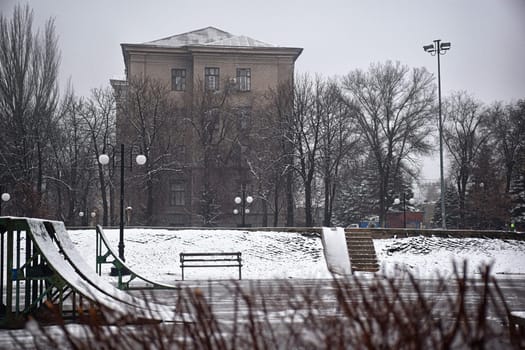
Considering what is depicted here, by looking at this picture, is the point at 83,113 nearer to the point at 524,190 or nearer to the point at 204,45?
the point at 204,45

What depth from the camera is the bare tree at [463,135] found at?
58000 mm

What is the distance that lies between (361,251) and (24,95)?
2868 centimetres

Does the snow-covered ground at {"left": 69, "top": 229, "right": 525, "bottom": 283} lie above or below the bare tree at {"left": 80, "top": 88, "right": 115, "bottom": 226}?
below

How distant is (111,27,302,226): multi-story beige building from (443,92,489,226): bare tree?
49.2 feet

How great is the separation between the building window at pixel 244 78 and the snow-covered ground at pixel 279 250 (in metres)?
27.3

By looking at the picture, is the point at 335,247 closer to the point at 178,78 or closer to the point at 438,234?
the point at 438,234


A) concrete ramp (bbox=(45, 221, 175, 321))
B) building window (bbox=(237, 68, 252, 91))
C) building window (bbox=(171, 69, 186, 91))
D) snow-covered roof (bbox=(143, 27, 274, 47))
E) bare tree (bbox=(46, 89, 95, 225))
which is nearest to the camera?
concrete ramp (bbox=(45, 221, 175, 321))

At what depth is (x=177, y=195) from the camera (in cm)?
5750

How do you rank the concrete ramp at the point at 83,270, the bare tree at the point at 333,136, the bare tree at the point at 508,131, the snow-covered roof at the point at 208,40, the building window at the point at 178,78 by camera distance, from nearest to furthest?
1. the concrete ramp at the point at 83,270
2. the bare tree at the point at 333,136
3. the bare tree at the point at 508,131
4. the building window at the point at 178,78
5. the snow-covered roof at the point at 208,40

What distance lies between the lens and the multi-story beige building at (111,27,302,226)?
170 ft

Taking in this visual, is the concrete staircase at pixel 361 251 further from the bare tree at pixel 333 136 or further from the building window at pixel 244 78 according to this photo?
the building window at pixel 244 78

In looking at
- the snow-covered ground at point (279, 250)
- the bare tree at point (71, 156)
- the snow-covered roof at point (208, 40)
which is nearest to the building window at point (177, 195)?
the bare tree at point (71, 156)

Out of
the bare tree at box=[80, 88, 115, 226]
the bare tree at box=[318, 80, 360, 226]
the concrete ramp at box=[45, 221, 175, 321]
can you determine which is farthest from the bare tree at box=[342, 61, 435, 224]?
the concrete ramp at box=[45, 221, 175, 321]

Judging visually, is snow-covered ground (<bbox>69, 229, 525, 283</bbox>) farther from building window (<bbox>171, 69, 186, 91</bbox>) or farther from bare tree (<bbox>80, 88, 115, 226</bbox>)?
building window (<bbox>171, 69, 186, 91</bbox>)
